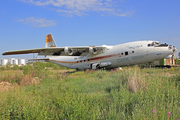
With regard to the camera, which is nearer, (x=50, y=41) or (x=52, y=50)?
(x=52, y=50)

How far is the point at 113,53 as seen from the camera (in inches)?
670

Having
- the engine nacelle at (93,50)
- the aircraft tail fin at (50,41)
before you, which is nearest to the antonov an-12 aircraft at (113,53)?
the engine nacelle at (93,50)

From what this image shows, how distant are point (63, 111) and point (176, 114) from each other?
2.70 meters

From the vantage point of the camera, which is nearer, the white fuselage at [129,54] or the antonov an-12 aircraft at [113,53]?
the white fuselage at [129,54]

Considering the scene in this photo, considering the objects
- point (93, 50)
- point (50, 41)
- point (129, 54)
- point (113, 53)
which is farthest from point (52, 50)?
point (129, 54)

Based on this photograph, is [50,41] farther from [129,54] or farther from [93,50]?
[129,54]

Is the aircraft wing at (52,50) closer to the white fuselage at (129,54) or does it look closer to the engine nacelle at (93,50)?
the engine nacelle at (93,50)

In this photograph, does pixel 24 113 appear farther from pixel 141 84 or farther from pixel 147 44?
pixel 147 44

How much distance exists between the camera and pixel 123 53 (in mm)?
16188

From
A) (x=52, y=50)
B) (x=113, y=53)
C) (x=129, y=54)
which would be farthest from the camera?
(x=52, y=50)

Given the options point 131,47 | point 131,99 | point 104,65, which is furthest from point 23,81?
point 131,47

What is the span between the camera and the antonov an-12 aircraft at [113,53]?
1473 cm

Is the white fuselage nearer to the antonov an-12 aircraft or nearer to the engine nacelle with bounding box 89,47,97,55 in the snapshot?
the antonov an-12 aircraft

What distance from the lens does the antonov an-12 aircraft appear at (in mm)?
14734
